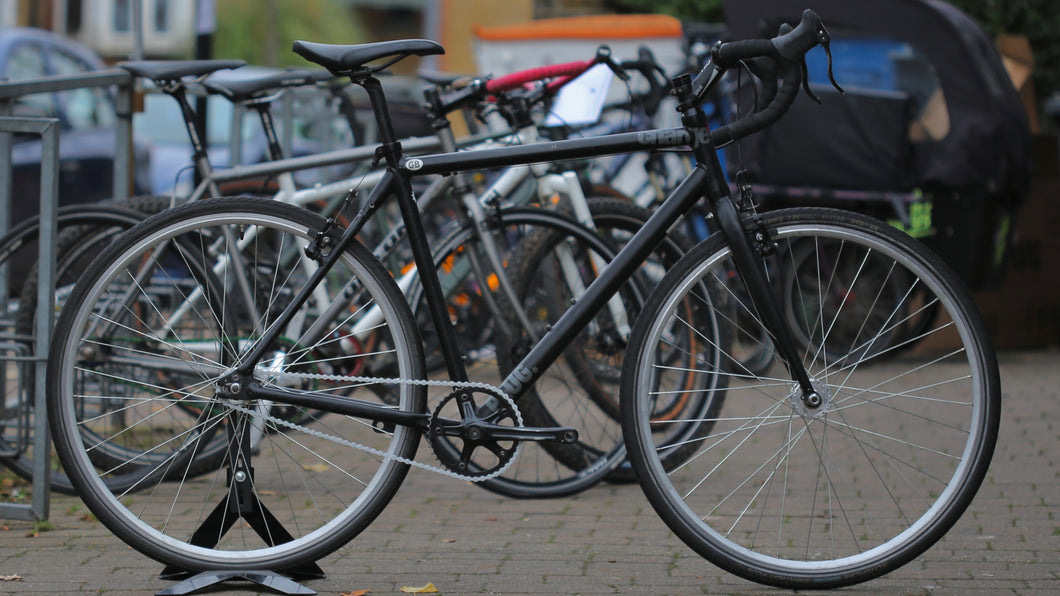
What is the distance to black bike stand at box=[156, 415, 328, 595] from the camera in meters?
3.30

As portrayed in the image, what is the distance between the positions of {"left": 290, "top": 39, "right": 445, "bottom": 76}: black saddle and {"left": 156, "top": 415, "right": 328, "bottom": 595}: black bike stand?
0.96 meters

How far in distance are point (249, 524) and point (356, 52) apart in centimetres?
124

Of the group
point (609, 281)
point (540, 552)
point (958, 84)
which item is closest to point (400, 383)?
point (609, 281)

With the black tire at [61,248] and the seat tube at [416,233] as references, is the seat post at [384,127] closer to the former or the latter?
the seat tube at [416,233]

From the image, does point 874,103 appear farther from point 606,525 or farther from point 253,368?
point 253,368

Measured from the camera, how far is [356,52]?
3.29m

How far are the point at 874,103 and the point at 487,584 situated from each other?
199 inches

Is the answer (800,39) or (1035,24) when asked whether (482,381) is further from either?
(1035,24)

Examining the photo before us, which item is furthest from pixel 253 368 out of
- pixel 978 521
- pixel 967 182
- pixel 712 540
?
pixel 967 182

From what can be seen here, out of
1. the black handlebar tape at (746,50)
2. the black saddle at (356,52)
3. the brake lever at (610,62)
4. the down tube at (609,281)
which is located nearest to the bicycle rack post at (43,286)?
the black saddle at (356,52)

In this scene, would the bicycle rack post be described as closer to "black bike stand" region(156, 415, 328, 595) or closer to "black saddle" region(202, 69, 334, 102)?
"black bike stand" region(156, 415, 328, 595)

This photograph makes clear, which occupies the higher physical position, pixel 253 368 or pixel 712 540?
pixel 253 368

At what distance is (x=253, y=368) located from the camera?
3.35m

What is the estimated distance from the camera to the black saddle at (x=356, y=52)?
3275 millimetres
